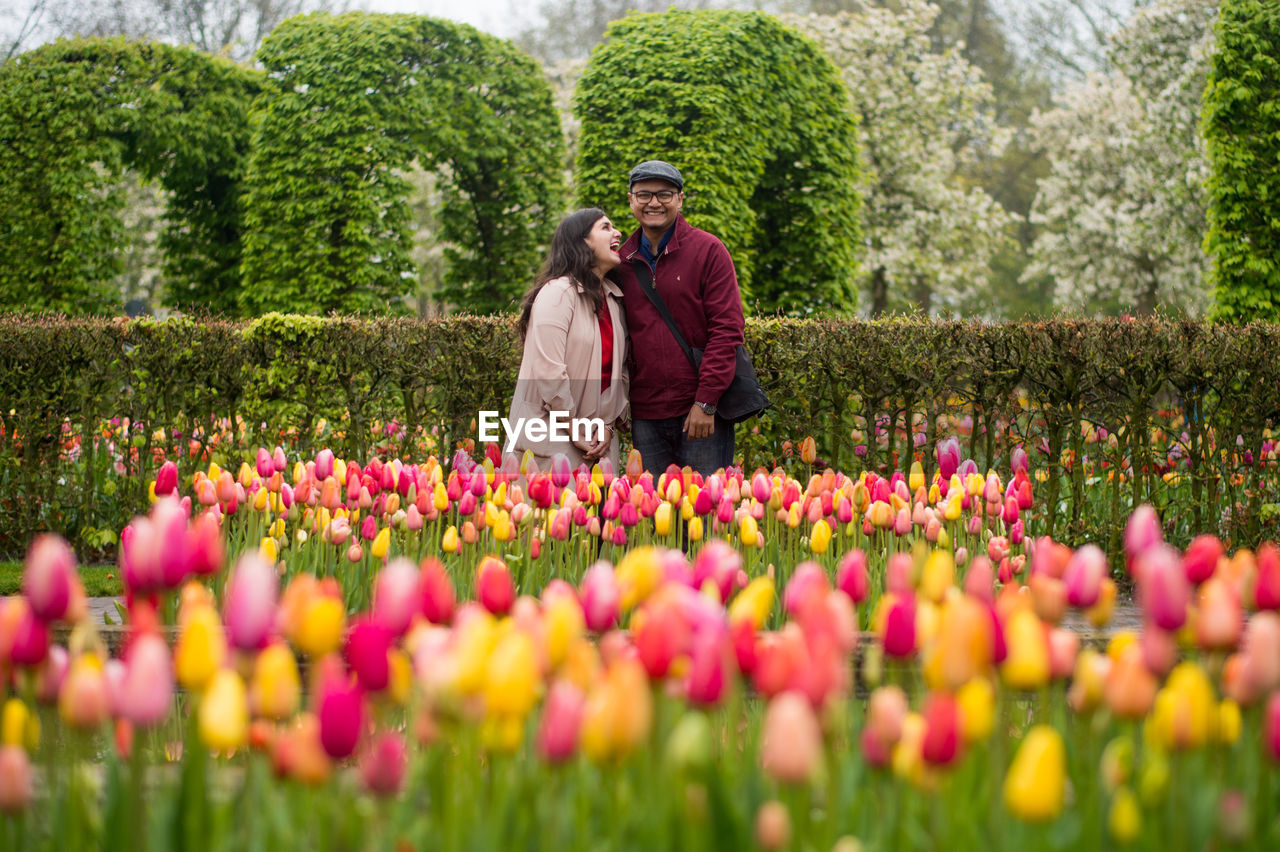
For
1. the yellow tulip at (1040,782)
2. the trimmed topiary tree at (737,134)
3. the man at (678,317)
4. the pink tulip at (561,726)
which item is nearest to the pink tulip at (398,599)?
the pink tulip at (561,726)

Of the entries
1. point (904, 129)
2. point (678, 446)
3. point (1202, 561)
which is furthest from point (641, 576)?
point (904, 129)

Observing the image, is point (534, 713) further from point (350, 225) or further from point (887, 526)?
point (350, 225)

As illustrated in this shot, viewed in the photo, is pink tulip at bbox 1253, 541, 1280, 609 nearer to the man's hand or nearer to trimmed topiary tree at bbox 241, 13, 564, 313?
the man's hand

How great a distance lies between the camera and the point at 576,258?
4.19 m

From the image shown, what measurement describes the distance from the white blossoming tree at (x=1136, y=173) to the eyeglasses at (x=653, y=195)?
1620 centimetres

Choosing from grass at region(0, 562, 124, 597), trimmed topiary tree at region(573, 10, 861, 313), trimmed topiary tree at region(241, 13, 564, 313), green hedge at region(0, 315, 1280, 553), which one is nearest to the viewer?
green hedge at region(0, 315, 1280, 553)

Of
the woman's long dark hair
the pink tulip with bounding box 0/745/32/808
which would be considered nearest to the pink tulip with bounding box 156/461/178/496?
the woman's long dark hair

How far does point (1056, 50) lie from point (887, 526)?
87.6ft

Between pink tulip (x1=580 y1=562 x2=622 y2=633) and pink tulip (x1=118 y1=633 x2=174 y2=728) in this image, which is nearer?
pink tulip (x1=118 y1=633 x2=174 y2=728)

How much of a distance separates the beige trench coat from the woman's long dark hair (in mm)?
33

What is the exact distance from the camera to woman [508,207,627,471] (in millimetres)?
4148

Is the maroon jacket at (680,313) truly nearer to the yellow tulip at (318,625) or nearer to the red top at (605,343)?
the red top at (605,343)

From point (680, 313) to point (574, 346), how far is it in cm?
44

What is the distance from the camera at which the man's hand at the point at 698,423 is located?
4219 mm
